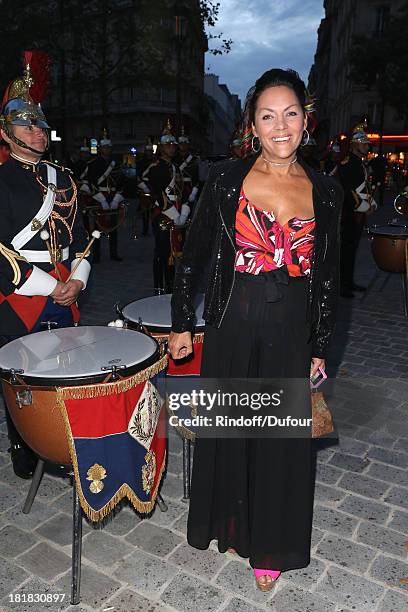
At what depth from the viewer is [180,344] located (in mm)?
2543

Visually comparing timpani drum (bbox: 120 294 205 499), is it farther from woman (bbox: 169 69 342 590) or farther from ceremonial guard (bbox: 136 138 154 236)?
ceremonial guard (bbox: 136 138 154 236)

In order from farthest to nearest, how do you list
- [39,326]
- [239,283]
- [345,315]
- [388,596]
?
[345,315], [39,326], [388,596], [239,283]

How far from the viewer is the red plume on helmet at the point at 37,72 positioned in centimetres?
335

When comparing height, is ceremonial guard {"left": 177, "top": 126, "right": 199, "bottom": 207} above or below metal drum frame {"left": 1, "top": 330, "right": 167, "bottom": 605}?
above

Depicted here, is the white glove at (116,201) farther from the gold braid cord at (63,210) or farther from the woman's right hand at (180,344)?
the woman's right hand at (180,344)

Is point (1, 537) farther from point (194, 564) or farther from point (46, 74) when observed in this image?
point (46, 74)

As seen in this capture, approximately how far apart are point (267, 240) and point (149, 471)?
131 centimetres

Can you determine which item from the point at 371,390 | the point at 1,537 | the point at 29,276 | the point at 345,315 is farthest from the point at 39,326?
the point at 345,315

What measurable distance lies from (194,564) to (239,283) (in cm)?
154

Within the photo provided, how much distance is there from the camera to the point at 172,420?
11.0 feet

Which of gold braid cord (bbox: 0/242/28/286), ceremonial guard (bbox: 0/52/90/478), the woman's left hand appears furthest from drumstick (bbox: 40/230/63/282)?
the woman's left hand

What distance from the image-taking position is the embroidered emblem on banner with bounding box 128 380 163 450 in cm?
253

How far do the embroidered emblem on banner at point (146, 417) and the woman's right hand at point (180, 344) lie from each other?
200mm

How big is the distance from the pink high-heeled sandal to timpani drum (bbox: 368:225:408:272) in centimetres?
515
